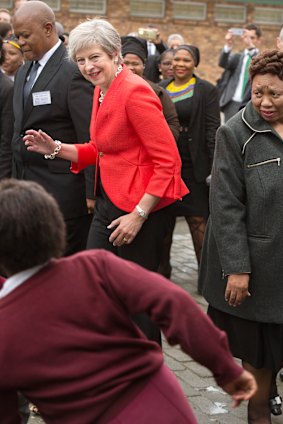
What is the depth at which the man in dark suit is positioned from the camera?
4.74 m

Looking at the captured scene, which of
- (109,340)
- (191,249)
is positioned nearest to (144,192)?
(109,340)

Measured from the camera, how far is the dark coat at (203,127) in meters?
6.89

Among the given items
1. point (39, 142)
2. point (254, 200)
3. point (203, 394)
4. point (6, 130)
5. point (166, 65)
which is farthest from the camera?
point (166, 65)

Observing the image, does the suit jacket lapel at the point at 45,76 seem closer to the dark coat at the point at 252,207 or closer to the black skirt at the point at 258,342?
the dark coat at the point at 252,207

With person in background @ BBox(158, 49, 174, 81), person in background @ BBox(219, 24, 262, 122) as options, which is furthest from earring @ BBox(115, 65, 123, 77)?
person in background @ BBox(219, 24, 262, 122)

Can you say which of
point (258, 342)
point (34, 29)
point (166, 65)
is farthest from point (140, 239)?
point (166, 65)

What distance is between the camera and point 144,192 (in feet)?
13.2

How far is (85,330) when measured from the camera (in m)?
2.24

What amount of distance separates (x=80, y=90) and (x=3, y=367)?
8.95 feet

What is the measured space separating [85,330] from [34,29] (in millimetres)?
2940

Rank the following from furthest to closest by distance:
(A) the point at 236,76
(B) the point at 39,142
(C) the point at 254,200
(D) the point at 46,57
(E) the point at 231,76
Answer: (E) the point at 231,76
(A) the point at 236,76
(D) the point at 46,57
(B) the point at 39,142
(C) the point at 254,200

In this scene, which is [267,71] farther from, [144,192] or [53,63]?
[53,63]

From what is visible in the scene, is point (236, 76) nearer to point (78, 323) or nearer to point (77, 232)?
point (77, 232)

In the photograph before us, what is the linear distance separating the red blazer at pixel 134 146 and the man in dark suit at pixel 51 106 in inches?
24.4
